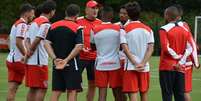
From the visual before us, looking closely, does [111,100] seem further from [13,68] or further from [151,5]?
[151,5]

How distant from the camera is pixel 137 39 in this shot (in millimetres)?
10820

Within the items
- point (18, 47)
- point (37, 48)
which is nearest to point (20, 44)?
point (18, 47)

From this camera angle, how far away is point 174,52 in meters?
Result: 11.3

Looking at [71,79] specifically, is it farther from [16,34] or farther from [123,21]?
A: [16,34]

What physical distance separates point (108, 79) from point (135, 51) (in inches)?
40.5

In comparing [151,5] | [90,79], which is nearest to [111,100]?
[90,79]

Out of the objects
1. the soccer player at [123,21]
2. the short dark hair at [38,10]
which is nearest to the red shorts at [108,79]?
the soccer player at [123,21]

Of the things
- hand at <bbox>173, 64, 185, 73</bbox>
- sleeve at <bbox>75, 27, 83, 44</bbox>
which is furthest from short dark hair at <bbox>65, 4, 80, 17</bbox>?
hand at <bbox>173, 64, 185, 73</bbox>

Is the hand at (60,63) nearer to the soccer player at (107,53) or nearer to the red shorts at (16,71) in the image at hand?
the soccer player at (107,53)

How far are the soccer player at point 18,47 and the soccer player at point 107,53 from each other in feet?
4.34

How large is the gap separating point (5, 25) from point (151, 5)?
14.2m

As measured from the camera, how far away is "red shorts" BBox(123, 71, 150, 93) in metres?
10.9

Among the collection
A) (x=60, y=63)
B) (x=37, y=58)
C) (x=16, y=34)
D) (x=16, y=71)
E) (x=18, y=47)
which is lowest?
(x=16, y=71)

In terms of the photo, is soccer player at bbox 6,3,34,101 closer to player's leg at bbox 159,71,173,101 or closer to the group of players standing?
the group of players standing
